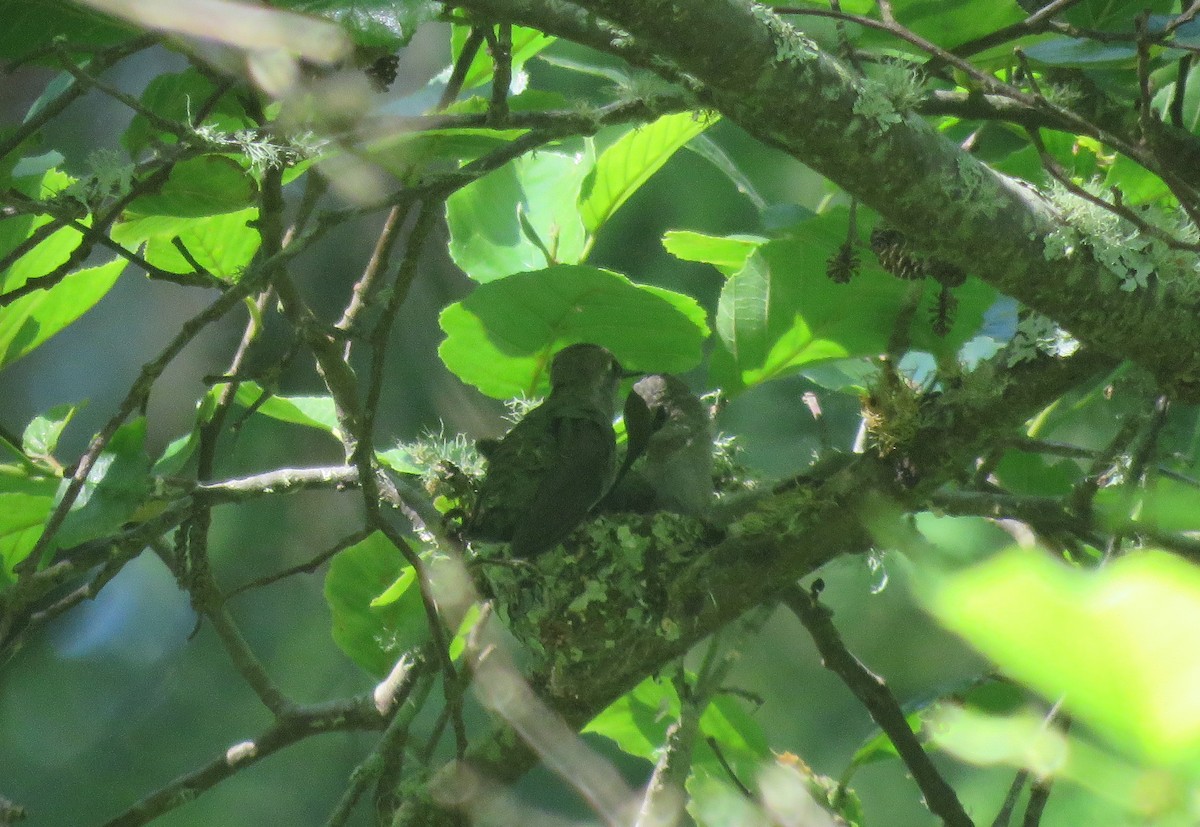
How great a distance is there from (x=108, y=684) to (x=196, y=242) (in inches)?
120

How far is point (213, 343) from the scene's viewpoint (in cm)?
414

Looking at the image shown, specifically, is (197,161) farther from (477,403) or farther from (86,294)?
(477,403)

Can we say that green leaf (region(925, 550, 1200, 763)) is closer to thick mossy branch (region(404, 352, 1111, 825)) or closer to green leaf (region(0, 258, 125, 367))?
thick mossy branch (region(404, 352, 1111, 825))

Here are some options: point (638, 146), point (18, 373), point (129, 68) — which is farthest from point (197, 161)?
point (18, 373)

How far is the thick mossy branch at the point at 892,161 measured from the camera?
36.3 inches

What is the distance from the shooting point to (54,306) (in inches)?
61.9

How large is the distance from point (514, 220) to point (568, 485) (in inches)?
18.5

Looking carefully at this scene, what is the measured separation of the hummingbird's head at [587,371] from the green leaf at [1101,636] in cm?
171

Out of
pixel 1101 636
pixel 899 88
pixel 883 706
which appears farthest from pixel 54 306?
pixel 1101 636

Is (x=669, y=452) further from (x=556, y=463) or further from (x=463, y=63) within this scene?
(x=463, y=63)

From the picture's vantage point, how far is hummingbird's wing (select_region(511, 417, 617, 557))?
1.83 meters

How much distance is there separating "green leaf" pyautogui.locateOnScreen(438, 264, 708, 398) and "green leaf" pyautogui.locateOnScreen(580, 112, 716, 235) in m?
0.19

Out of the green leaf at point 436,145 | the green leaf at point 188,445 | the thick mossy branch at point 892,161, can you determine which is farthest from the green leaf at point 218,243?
the thick mossy branch at point 892,161

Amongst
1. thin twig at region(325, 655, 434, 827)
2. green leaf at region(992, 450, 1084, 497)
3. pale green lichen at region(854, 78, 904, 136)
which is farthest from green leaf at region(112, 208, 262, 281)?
green leaf at region(992, 450, 1084, 497)
